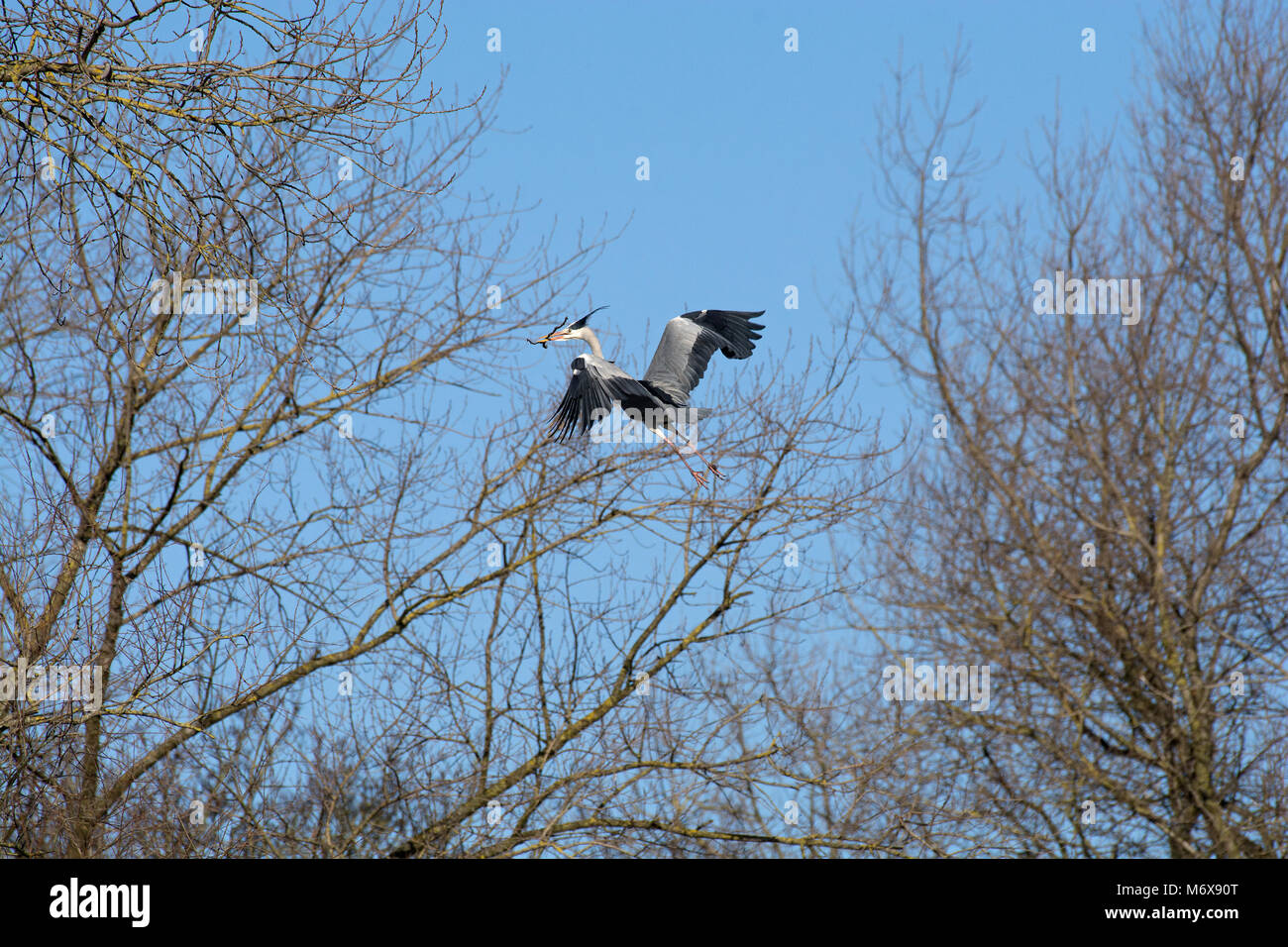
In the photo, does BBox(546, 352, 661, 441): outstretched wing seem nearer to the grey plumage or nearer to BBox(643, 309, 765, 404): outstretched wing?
the grey plumage

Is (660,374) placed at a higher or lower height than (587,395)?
higher

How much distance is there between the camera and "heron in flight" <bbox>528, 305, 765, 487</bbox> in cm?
812

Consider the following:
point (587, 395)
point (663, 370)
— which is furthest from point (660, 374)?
point (587, 395)

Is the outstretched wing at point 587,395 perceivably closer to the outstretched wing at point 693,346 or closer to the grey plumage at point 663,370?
the grey plumage at point 663,370

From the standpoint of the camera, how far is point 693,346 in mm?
9688

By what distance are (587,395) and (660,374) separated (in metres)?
1.32

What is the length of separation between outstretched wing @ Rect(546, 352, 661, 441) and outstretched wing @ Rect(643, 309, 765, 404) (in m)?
0.75

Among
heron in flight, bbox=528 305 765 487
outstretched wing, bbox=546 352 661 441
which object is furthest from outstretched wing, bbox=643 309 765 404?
outstretched wing, bbox=546 352 661 441

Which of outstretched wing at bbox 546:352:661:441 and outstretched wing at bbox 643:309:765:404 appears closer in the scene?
outstretched wing at bbox 546:352:661:441

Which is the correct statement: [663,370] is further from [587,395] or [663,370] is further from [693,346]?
[587,395]

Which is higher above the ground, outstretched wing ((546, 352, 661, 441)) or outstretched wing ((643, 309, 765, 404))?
outstretched wing ((643, 309, 765, 404))
